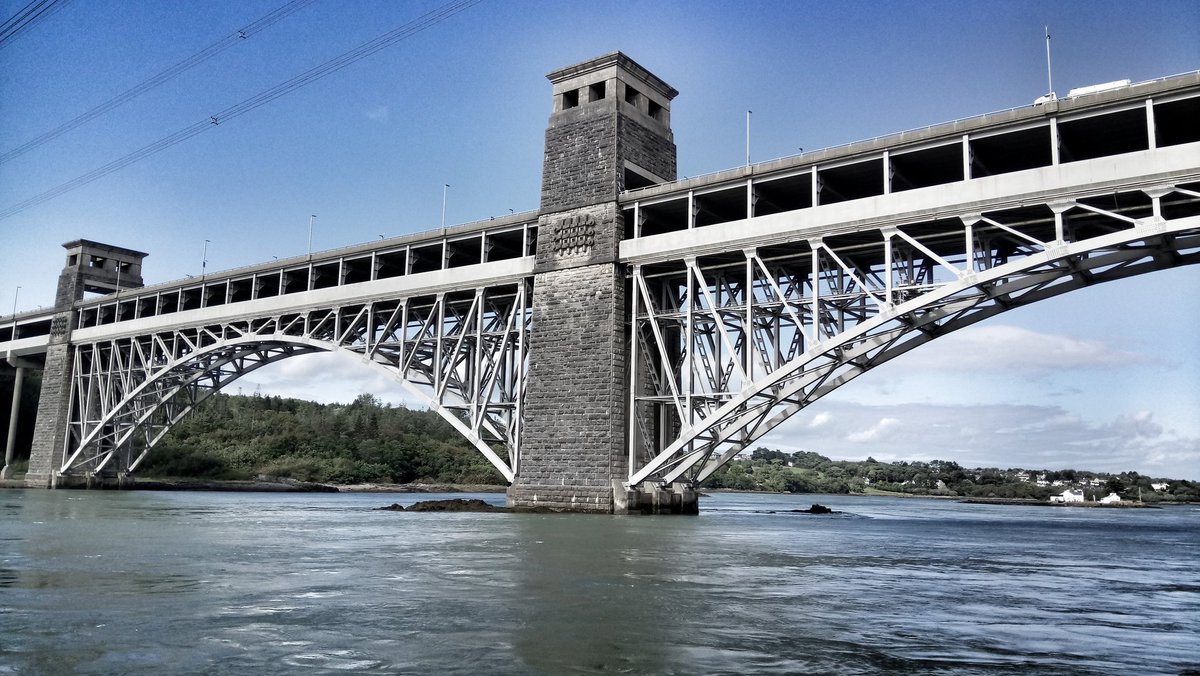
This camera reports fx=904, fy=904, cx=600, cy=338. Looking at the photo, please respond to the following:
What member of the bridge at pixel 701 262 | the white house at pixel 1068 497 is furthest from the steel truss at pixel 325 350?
the white house at pixel 1068 497

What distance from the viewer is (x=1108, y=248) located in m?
23.9

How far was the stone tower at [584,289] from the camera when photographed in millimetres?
31391

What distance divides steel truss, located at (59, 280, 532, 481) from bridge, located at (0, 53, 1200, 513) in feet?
0.82

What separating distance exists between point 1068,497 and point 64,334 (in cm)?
9426

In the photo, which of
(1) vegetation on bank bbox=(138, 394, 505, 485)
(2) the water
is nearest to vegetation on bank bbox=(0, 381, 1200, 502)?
(1) vegetation on bank bbox=(138, 394, 505, 485)

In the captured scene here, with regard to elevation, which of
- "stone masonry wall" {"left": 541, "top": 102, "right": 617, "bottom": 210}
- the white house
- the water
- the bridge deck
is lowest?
the white house

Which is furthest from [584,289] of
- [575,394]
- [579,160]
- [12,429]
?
[12,429]

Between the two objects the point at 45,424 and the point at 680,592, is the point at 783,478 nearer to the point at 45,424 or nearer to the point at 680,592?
the point at 45,424

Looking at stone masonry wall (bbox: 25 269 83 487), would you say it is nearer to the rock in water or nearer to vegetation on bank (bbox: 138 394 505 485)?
vegetation on bank (bbox: 138 394 505 485)

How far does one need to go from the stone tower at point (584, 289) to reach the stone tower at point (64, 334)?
1532 inches

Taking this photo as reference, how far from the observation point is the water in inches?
278

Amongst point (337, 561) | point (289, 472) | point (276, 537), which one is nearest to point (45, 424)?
point (289, 472)

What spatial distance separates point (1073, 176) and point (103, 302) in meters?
55.6

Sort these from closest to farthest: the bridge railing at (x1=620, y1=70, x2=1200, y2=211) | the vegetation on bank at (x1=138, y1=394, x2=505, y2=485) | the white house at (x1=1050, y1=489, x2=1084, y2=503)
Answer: the bridge railing at (x1=620, y1=70, x2=1200, y2=211)
the vegetation on bank at (x1=138, y1=394, x2=505, y2=485)
the white house at (x1=1050, y1=489, x2=1084, y2=503)
